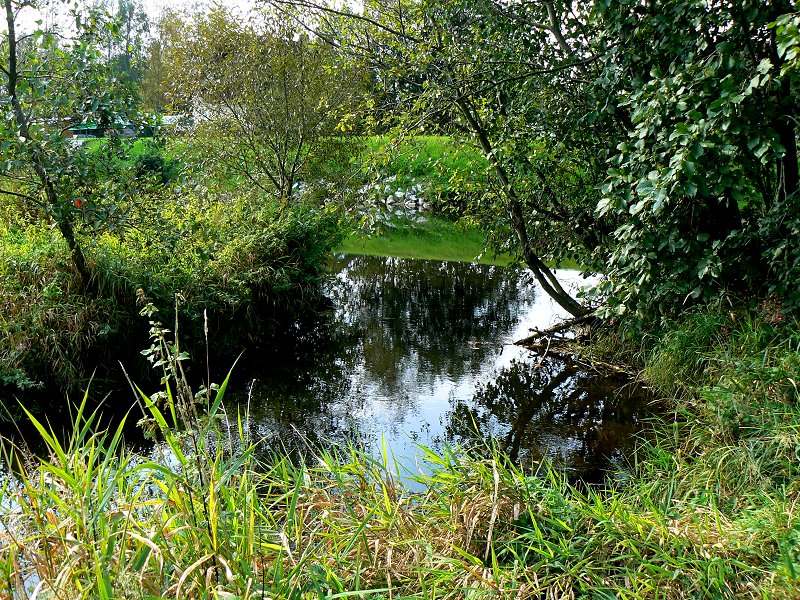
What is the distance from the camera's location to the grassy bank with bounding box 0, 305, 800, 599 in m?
2.39

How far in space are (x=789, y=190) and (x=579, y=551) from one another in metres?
3.84

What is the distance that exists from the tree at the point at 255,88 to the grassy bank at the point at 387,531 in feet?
25.4

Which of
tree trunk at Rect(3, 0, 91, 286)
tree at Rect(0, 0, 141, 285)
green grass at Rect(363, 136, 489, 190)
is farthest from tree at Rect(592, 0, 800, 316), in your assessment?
tree trunk at Rect(3, 0, 91, 286)

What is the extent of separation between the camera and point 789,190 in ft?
17.6

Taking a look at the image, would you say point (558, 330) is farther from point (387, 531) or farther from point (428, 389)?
point (387, 531)

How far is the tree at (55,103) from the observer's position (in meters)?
5.56

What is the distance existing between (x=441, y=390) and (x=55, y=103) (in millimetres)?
4271

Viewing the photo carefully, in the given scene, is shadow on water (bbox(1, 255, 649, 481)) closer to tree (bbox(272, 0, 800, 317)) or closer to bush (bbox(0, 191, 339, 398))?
bush (bbox(0, 191, 339, 398))

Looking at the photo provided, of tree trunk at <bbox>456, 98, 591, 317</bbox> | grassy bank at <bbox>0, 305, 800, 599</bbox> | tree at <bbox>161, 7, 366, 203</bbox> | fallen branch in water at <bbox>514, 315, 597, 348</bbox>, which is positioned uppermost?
tree at <bbox>161, 7, 366, 203</bbox>

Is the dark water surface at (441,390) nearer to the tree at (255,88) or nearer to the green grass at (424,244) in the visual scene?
the tree at (255,88)

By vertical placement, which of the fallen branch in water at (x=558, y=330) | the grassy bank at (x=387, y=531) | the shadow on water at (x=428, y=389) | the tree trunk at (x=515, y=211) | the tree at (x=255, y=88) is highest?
the tree at (x=255, y=88)

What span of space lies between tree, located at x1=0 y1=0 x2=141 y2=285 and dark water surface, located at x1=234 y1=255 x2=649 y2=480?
2.44 m

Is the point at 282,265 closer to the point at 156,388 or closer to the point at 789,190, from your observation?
the point at 156,388

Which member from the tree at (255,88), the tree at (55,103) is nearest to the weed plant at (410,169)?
the tree at (55,103)
